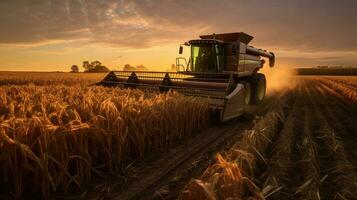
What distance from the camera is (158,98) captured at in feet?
21.5

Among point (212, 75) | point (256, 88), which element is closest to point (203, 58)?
point (212, 75)

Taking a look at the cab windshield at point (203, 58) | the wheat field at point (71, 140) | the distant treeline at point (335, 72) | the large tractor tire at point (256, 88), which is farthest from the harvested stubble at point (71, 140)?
the distant treeline at point (335, 72)

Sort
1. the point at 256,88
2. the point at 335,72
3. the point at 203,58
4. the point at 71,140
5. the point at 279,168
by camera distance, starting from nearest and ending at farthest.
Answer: the point at 71,140 < the point at 279,168 < the point at 203,58 < the point at 256,88 < the point at 335,72

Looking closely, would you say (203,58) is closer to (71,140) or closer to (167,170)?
(167,170)

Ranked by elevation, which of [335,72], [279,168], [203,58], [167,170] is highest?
[203,58]

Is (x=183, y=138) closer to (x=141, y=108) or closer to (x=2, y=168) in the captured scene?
(x=141, y=108)

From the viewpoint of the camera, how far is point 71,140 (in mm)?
3957

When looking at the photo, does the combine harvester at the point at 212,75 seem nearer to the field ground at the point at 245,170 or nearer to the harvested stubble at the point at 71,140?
the field ground at the point at 245,170

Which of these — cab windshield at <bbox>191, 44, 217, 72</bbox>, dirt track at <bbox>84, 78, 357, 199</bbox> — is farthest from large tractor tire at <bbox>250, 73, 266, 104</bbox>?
dirt track at <bbox>84, 78, 357, 199</bbox>

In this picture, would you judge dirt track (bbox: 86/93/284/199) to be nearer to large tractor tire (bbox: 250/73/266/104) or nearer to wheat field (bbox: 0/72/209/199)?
wheat field (bbox: 0/72/209/199)

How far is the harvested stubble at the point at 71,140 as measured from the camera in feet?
11.4

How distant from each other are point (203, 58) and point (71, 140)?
884 cm

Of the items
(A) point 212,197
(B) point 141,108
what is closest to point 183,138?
(B) point 141,108

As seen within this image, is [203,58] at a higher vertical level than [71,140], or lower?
higher
